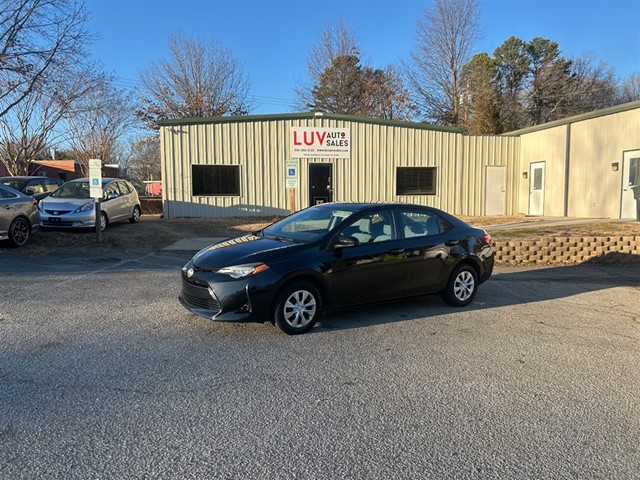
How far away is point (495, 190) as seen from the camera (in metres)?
20.5

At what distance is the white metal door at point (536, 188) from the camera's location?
63.1ft

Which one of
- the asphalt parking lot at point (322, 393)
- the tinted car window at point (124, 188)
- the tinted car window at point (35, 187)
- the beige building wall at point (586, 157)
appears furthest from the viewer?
the tinted car window at point (35, 187)

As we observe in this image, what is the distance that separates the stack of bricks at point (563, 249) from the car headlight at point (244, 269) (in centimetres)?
707

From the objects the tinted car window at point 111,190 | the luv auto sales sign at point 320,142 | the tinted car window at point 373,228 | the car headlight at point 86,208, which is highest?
the luv auto sales sign at point 320,142

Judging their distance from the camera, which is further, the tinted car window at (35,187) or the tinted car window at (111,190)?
the tinted car window at (35,187)

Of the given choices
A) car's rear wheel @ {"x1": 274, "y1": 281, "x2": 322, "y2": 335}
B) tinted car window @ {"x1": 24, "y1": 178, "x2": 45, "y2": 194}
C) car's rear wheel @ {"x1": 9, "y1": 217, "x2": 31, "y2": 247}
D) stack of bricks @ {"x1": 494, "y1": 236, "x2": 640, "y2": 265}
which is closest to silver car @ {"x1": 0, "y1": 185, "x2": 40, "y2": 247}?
car's rear wheel @ {"x1": 9, "y1": 217, "x2": 31, "y2": 247}

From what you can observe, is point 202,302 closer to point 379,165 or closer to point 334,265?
point 334,265

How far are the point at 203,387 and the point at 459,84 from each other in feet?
116

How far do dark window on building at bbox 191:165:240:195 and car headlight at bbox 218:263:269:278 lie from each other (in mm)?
13694

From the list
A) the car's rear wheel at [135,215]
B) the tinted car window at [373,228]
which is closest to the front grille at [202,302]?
the tinted car window at [373,228]

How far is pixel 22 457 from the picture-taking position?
2.84 meters

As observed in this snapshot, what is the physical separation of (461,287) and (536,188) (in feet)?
48.8

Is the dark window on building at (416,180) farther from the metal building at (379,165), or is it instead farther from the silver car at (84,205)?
the silver car at (84,205)

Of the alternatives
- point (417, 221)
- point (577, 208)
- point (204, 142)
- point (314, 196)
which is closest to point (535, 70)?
point (577, 208)
